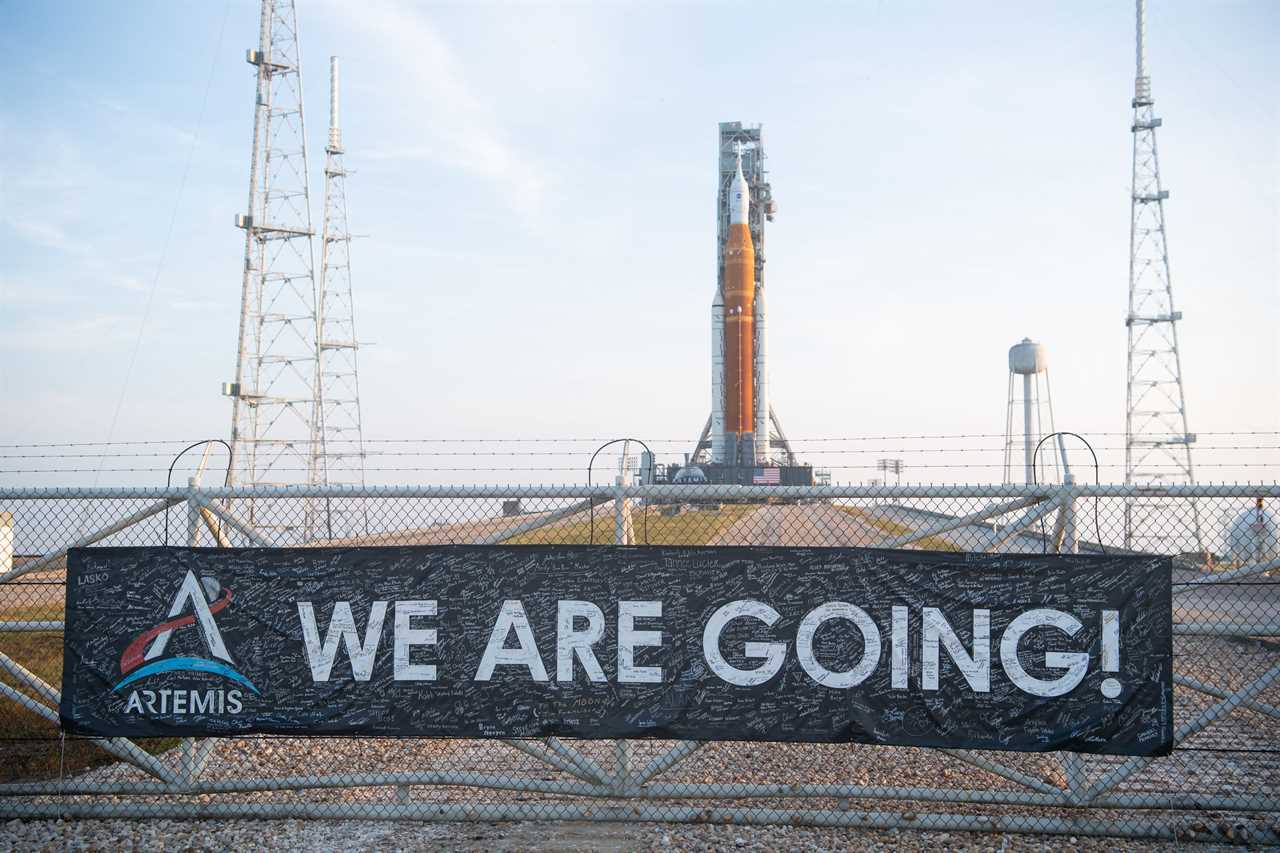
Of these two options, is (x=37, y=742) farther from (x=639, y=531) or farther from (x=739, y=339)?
(x=739, y=339)

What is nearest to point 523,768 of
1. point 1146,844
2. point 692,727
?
point 692,727

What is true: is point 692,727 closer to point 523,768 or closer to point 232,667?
point 523,768

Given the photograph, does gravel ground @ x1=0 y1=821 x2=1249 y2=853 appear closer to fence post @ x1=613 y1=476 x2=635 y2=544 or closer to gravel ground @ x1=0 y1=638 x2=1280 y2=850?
gravel ground @ x1=0 y1=638 x2=1280 y2=850

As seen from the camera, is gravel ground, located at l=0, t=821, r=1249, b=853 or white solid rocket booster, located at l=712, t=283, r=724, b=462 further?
white solid rocket booster, located at l=712, t=283, r=724, b=462

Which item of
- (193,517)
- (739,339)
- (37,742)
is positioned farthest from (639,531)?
(739,339)

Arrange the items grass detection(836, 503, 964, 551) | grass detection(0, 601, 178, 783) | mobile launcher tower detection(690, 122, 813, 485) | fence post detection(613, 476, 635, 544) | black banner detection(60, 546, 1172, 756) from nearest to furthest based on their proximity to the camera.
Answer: black banner detection(60, 546, 1172, 756)
fence post detection(613, 476, 635, 544)
grass detection(836, 503, 964, 551)
grass detection(0, 601, 178, 783)
mobile launcher tower detection(690, 122, 813, 485)

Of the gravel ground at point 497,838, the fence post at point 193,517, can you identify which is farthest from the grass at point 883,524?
the fence post at point 193,517

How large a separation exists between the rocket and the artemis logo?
47.9 m

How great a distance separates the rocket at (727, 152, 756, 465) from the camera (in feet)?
178

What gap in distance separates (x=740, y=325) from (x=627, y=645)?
47.9 m

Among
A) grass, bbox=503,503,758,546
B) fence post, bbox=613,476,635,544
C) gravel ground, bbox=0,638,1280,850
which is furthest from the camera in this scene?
grass, bbox=503,503,758,546

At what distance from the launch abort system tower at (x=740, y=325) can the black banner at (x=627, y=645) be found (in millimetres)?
41735

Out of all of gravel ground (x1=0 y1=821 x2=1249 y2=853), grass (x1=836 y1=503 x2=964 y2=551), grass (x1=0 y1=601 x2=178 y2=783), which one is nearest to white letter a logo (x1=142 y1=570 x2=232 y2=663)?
grass (x1=0 y1=601 x2=178 y2=783)

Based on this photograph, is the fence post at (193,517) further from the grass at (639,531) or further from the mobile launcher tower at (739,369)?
the mobile launcher tower at (739,369)
